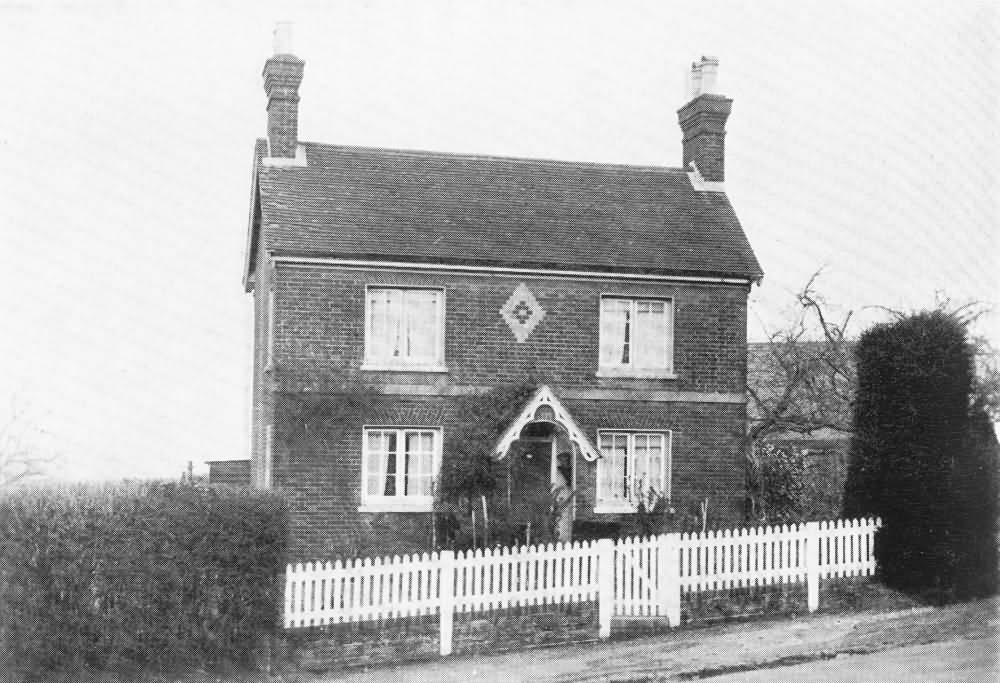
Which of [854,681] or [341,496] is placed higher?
[341,496]

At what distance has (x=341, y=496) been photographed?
73.5ft

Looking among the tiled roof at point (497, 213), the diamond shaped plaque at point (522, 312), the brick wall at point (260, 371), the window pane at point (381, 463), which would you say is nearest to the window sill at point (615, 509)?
the diamond shaped plaque at point (522, 312)

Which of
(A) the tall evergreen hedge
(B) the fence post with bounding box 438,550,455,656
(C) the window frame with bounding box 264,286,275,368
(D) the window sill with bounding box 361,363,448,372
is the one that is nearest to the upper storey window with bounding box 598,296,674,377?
(D) the window sill with bounding box 361,363,448,372

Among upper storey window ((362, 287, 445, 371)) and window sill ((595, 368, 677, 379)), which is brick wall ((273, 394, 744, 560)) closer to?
window sill ((595, 368, 677, 379))

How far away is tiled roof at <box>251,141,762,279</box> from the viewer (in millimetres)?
23047

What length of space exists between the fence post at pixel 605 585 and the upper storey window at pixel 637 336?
6105 mm

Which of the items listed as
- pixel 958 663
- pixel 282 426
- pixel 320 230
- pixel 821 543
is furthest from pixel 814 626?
pixel 320 230

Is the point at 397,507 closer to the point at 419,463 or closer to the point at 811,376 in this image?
the point at 419,463

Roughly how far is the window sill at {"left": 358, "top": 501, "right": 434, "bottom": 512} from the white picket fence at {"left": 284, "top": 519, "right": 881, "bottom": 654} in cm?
353

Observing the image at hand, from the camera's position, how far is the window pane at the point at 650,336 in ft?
79.1

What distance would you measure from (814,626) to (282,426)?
10021mm

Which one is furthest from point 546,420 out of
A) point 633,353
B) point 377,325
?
point 377,325

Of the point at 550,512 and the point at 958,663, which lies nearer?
the point at 958,663

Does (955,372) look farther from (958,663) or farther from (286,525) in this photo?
(286,525)
